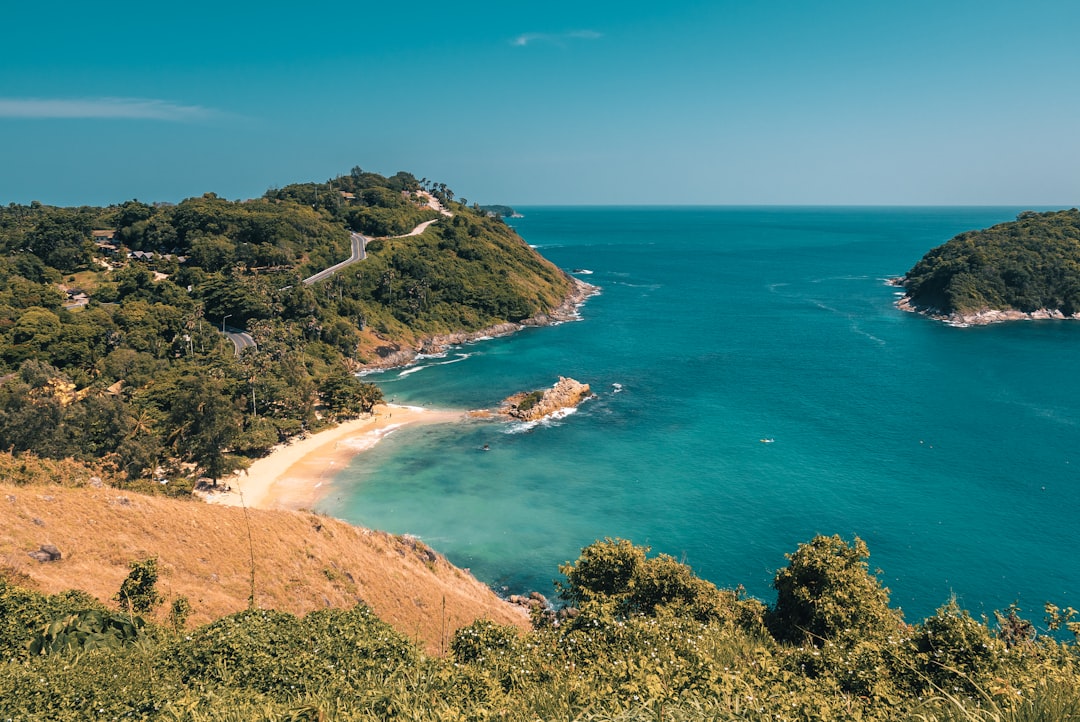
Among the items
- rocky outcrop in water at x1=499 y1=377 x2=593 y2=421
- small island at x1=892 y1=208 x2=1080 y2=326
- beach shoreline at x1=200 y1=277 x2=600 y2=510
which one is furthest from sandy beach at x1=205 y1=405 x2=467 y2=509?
small island at x1=892 y1=208 x2=1080 y2=326

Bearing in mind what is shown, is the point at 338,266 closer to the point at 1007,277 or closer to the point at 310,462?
the point at 310,462

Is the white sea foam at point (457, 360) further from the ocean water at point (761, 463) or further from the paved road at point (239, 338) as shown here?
the paved road at point (239, 338)

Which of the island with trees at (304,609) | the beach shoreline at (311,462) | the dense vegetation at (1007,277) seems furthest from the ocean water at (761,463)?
the dense vegetation at (1007,277)

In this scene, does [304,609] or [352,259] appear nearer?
[304,609]

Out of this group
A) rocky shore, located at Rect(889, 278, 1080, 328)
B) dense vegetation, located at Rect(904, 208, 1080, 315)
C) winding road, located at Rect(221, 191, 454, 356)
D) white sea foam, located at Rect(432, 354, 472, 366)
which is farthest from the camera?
dense vegetation, located at Rect(904, 208, 1080, 315)

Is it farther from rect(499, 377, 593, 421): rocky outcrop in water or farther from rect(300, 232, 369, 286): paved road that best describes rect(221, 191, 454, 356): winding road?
rect(499, 377, 593, 421): rocky outcrop in water

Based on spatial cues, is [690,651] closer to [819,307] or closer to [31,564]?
[31,564]

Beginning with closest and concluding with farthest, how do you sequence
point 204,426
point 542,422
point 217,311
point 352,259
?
1. point 204,426
2. point 542,422
3. point 217,311
4. point 352,259

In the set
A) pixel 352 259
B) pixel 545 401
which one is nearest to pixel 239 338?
pixel 352 259
